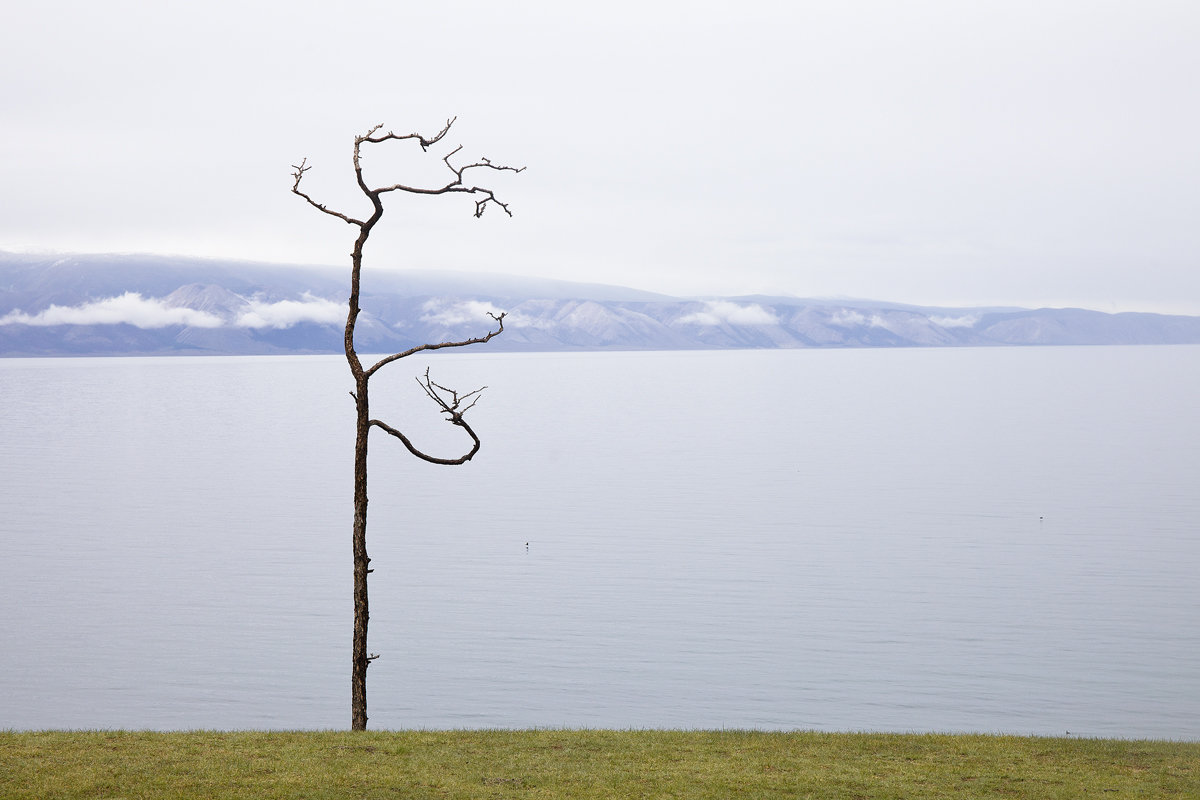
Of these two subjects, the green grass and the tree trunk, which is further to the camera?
the tree trunk

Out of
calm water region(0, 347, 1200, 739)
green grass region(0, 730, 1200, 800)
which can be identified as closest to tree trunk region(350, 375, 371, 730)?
green grass region(0, 730, 1200, 800)

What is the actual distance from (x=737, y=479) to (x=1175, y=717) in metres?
46.4

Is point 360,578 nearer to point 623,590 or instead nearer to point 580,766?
point 580,766

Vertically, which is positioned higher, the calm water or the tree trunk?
the tree trunk

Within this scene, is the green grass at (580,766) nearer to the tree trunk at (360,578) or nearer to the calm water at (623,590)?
the tree trunk at (360,578)

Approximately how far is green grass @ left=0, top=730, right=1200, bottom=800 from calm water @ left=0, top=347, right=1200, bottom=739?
1027 cm

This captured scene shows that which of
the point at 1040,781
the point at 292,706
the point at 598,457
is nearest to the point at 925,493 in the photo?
the point at 598,457

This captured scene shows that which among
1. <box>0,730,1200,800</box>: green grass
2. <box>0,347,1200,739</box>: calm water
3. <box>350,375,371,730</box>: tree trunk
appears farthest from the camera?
<box>0,347,1200,739</box>: calm water

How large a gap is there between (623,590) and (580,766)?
26.0m

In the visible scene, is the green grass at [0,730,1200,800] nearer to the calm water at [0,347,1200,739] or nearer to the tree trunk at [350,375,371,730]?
Answer: the tree trunk at [350,375,371,730]

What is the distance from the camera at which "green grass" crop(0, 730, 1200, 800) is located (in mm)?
14570

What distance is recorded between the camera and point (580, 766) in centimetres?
1597

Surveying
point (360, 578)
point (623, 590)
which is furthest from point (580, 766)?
point (623, 590)

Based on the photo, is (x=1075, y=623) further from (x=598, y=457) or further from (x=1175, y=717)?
(x=598, y=457)
